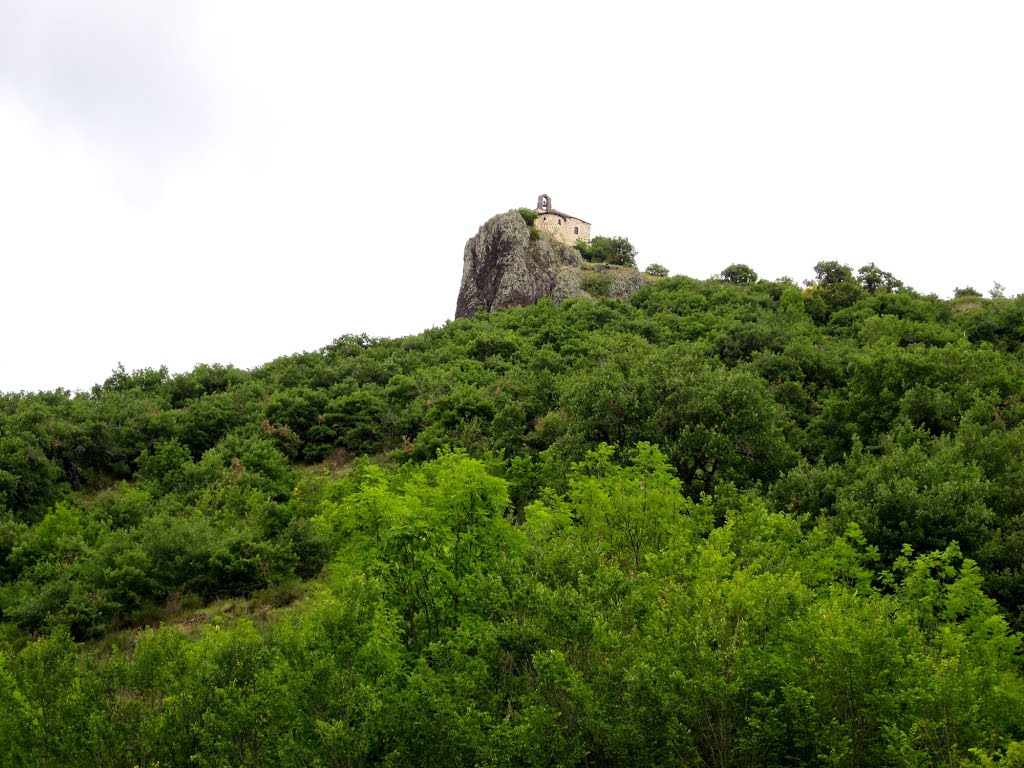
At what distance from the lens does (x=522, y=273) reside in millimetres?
77062

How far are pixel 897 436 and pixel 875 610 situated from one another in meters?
16.4

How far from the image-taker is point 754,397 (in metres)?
28.7

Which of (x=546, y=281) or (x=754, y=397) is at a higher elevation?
(x=546, y=281)

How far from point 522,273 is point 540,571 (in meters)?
63.0

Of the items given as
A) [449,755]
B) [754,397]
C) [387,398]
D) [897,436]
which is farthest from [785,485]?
[387,398]

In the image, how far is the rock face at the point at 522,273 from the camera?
75.2 m

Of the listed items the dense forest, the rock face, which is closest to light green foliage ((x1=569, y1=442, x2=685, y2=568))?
the dense forest

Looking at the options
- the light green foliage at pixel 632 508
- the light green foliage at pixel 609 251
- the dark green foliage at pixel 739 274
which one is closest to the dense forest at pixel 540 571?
the light green foliage at pixel 632 508

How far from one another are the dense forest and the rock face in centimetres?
2840

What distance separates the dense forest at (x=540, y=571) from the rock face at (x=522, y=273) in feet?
93.2

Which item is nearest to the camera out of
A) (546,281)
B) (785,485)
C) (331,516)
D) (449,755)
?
(449,755)

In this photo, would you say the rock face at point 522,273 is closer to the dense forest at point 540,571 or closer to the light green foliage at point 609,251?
the light green foliage at point 609,251

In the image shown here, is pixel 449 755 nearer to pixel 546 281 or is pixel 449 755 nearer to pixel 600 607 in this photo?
pixel 600 607

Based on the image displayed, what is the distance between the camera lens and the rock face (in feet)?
247
